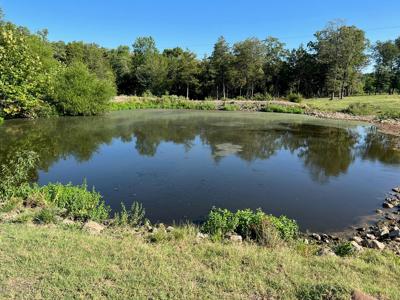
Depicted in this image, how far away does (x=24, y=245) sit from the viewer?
247 inches

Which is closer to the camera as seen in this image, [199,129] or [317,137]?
[317,137]

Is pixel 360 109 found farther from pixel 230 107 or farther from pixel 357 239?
pixel 357 239

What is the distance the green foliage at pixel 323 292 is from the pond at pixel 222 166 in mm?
4969

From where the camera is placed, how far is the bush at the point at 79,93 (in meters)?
38.4

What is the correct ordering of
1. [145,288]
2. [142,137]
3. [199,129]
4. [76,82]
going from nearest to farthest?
Answer: 1. [145,288]
2. [142,137]
3. [199,129]
4. [76,82]

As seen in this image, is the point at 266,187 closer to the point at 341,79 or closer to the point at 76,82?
the point at 76,82

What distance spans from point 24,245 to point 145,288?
2670 mm

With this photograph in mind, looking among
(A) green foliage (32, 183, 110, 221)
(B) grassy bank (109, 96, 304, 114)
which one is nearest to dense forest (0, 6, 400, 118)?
(B) grassy bank (109, 96, 304, 114)

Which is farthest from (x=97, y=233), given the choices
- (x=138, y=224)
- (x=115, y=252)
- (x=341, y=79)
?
(x=341, y=79)

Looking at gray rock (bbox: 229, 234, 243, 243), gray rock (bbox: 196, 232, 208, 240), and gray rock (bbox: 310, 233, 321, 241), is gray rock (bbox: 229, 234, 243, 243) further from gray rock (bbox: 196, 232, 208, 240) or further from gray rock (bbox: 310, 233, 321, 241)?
gray rock (bbox: 310, 233, 321, 241)

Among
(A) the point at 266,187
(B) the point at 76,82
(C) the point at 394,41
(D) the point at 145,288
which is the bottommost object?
(A) the point at 266,187

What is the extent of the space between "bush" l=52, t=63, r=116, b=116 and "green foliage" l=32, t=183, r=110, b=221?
30447 mm

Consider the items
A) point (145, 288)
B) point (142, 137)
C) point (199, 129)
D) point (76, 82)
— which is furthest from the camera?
point (76, 82)

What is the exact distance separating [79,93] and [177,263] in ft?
121
